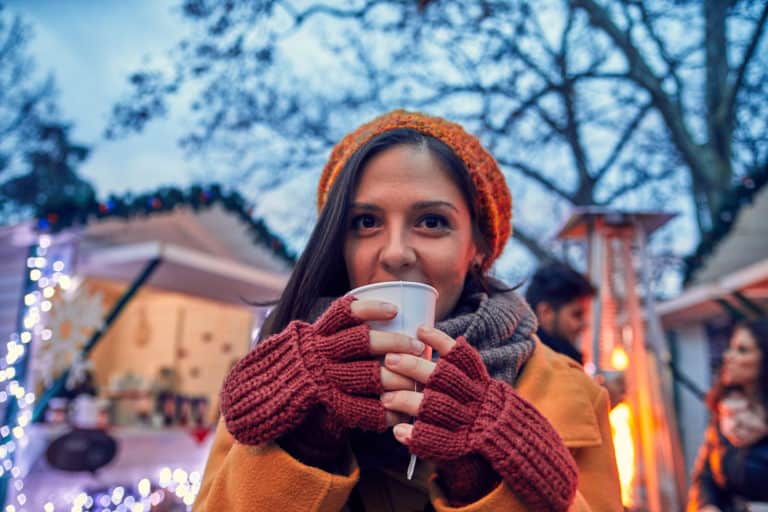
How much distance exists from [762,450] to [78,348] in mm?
5009

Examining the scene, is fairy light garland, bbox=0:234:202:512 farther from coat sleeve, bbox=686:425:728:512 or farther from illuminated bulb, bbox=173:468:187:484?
coat sleeve, bbox=686:425:728:512

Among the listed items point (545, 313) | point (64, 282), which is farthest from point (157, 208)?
point (545, 313)

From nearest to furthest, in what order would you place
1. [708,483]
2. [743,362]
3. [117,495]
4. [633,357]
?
[708,483]
[743,362]
[117,495]
[633,357]

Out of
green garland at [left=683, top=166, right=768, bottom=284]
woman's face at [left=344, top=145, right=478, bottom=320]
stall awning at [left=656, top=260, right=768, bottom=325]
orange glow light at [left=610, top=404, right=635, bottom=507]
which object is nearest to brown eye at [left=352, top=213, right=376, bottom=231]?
woman's face at [left=344, top=145, right=478, bottom=320]

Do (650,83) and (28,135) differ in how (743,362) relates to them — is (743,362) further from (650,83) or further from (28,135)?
(28,135)

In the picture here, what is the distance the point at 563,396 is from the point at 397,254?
0.43m

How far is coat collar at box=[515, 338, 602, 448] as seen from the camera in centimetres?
105

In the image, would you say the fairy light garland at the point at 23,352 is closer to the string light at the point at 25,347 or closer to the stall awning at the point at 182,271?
the string light at the point at 25,347

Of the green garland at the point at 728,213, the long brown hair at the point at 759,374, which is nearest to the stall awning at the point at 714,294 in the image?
the green garland at the point at 728,213

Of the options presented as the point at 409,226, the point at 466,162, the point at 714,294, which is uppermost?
the point at 466,162

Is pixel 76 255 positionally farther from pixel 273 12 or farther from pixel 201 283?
pixel 273 12

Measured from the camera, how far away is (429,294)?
92cm

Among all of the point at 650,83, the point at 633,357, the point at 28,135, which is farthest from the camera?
the point at 28,135

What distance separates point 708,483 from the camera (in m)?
3.11
